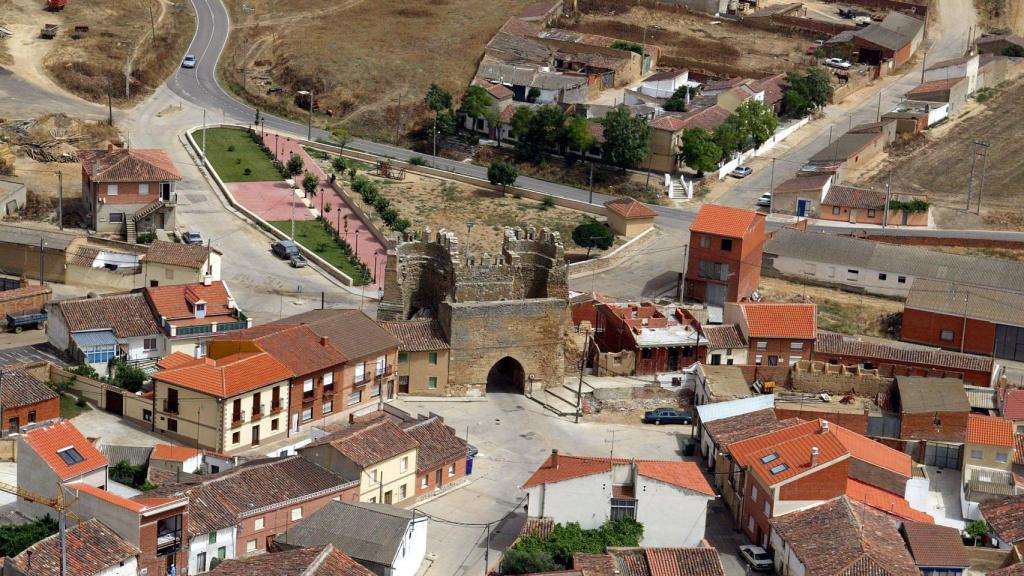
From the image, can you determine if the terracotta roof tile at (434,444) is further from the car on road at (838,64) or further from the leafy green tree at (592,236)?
the car on road at (838,64)

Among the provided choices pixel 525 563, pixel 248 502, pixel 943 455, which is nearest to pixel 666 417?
pixel 943 455

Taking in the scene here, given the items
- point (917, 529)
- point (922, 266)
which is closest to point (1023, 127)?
point (922, 266)

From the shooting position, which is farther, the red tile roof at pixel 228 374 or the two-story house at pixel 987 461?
the two-story house at pixel 987 461

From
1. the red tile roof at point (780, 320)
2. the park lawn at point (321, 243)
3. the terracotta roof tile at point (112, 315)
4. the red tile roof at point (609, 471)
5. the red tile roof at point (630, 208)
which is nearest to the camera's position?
the red tile roof at point (609, 471)

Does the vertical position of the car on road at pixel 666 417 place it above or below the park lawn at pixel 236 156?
below

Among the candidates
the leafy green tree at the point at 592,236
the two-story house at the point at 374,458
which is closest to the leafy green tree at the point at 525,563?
the two-story house at the point at 374,458

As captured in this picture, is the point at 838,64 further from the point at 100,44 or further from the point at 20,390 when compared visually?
the point at 20,390
